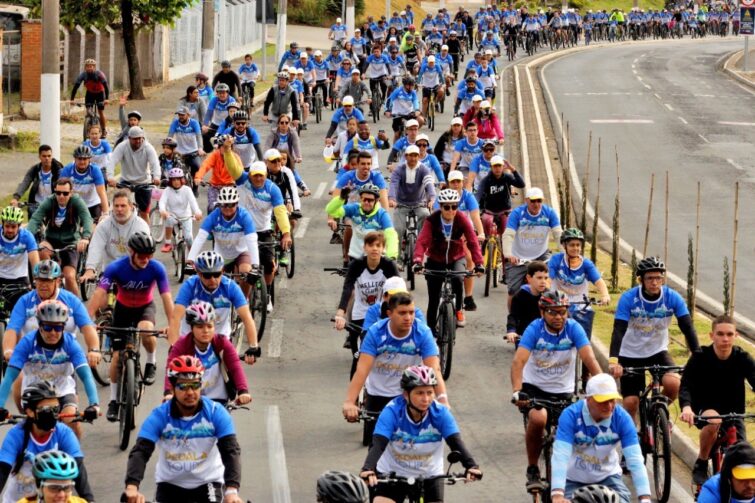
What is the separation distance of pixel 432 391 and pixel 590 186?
24767 millimetres

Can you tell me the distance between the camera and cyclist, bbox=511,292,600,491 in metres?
12.8

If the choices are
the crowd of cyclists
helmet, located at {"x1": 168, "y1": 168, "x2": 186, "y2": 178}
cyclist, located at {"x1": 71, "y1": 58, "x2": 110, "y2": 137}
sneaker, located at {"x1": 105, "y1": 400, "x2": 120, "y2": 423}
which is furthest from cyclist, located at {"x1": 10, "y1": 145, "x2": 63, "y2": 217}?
cyclist, located at {"x1": 71, "y1": 58, "x2": 110, "y2": 137}

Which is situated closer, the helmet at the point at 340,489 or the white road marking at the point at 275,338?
the helmet at the point at 340,489

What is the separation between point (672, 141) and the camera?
43.2 metres

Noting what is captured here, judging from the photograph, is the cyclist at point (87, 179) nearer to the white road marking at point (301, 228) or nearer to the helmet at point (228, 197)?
the helmet at point (228, 197)

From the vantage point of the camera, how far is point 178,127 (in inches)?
1107

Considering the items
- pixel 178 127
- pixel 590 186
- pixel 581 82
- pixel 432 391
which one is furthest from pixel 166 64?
pixel 432 391

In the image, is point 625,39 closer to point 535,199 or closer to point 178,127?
point 178,127

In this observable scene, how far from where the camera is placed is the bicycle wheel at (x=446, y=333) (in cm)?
1745

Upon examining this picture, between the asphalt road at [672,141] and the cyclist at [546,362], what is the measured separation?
10.4 metres

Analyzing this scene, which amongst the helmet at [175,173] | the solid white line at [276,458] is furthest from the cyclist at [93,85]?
the solid white line at [276,458]

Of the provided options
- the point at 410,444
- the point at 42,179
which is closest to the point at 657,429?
the point at 410,444

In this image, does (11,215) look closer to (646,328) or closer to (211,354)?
(211,354)

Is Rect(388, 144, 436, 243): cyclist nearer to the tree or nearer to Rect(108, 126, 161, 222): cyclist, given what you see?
Rect(108, 126, 161, 222): cyclist
